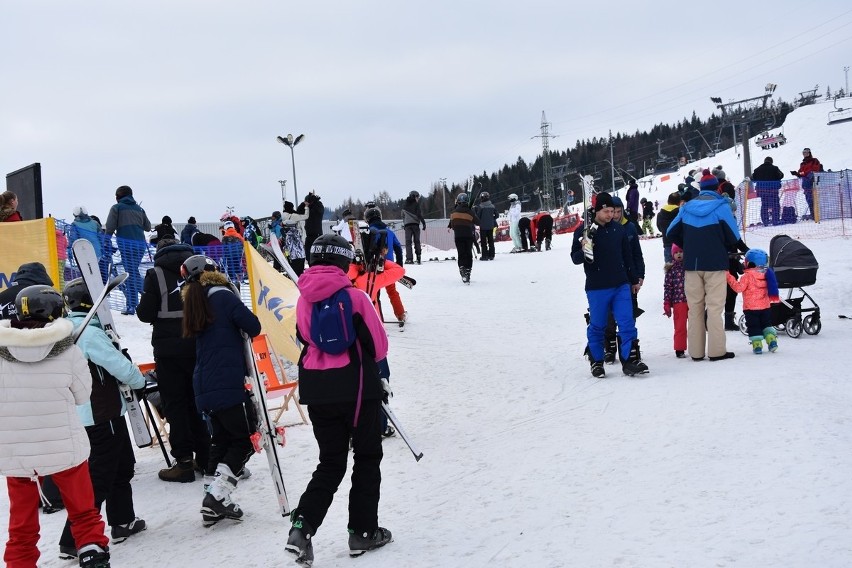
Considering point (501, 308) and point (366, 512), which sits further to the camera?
point (501, 308)

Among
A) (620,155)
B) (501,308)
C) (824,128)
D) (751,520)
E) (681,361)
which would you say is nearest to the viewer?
(751,520)

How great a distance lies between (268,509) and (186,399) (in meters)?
1.17

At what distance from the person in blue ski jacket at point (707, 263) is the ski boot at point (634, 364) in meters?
0.85

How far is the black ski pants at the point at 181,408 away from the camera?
5934mm

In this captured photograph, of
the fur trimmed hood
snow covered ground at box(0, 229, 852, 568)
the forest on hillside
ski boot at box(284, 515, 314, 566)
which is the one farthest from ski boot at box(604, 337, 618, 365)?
the forest on hillside

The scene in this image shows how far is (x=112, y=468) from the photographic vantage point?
5.11m

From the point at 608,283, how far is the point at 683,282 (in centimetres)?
140

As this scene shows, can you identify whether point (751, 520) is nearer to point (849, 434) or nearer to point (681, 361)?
point (849, 434)

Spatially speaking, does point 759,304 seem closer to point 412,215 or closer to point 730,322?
point 730,322

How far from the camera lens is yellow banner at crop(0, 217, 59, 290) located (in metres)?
9.96

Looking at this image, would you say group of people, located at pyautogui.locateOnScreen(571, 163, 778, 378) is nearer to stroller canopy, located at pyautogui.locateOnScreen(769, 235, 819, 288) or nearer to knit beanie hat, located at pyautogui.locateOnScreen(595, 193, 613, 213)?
knit beanie hat, located at pyautogui.locateOnScreen(595, 193, 613, 213)

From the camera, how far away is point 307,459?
→ 21.8 feet

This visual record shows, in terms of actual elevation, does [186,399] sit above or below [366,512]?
above

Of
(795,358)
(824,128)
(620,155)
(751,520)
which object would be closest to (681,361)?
(795,358)
